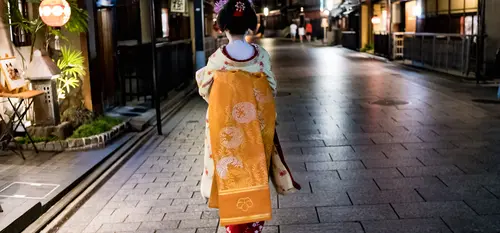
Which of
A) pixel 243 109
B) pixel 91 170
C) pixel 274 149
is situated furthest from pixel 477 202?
pixel 91 170

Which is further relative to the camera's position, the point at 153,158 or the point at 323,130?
the point at 323,130

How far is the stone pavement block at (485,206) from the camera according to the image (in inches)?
232

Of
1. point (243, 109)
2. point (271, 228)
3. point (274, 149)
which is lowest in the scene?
point (271, 228)

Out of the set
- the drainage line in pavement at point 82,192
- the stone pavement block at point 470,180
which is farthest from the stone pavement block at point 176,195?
the stone pavement block at point 470,180

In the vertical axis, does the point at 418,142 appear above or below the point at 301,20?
below

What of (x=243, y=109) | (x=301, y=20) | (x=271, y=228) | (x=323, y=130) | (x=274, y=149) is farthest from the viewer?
(x=301, y=20)

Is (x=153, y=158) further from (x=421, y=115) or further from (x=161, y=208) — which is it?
(x=421, y=115)

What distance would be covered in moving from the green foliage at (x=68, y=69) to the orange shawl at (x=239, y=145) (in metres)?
6.61

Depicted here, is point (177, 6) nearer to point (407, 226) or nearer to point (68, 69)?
point (68, 69)

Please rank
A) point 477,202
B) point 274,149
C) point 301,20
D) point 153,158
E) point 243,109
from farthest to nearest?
1. point 301,20
2. point 153,158
3. point 477,202
4. point 274,149
5. point 243,109

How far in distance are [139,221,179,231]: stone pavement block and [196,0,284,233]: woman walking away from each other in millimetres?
1582

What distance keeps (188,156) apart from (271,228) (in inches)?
149

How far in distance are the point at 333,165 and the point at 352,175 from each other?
639 mm

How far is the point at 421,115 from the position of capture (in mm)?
12164
